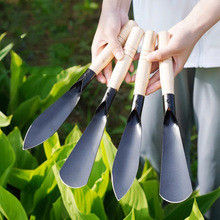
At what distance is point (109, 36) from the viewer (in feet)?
3.02

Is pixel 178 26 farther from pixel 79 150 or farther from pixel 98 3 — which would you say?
pixel 98 3

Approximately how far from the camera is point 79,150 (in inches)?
28.5

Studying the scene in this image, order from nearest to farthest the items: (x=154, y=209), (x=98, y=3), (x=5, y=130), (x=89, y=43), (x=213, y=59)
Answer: (x=213, y=59) < (x=154, y=209) < (x=5, y=130) < (x=89, y=43) < (x=98, y=3)

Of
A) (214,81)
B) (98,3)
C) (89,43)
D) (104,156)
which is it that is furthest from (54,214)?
(98,3)

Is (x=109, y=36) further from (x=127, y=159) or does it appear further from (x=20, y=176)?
(x=20, y=176)

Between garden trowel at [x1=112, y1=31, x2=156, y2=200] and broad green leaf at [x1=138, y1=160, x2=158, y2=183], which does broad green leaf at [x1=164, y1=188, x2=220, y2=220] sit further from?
garden trowel at [x1=112, y1=31, x2=156, y2=200]

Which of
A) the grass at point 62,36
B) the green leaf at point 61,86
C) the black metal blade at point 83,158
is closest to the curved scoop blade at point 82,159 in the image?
the black metal blade at point 83,158

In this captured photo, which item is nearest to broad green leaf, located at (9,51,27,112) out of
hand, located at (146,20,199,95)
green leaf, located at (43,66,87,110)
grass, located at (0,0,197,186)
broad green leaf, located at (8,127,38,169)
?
green leaf, located at (43,66,87,110)

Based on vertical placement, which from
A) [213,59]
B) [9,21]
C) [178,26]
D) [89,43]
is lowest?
[89,43]

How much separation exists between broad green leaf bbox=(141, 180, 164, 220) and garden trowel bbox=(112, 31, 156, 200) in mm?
480

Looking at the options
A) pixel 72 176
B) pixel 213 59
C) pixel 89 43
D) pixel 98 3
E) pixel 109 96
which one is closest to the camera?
pixel 72 176

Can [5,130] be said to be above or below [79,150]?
below

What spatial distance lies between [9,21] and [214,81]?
1.96 meters

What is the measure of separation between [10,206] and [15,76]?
724 millimetres
